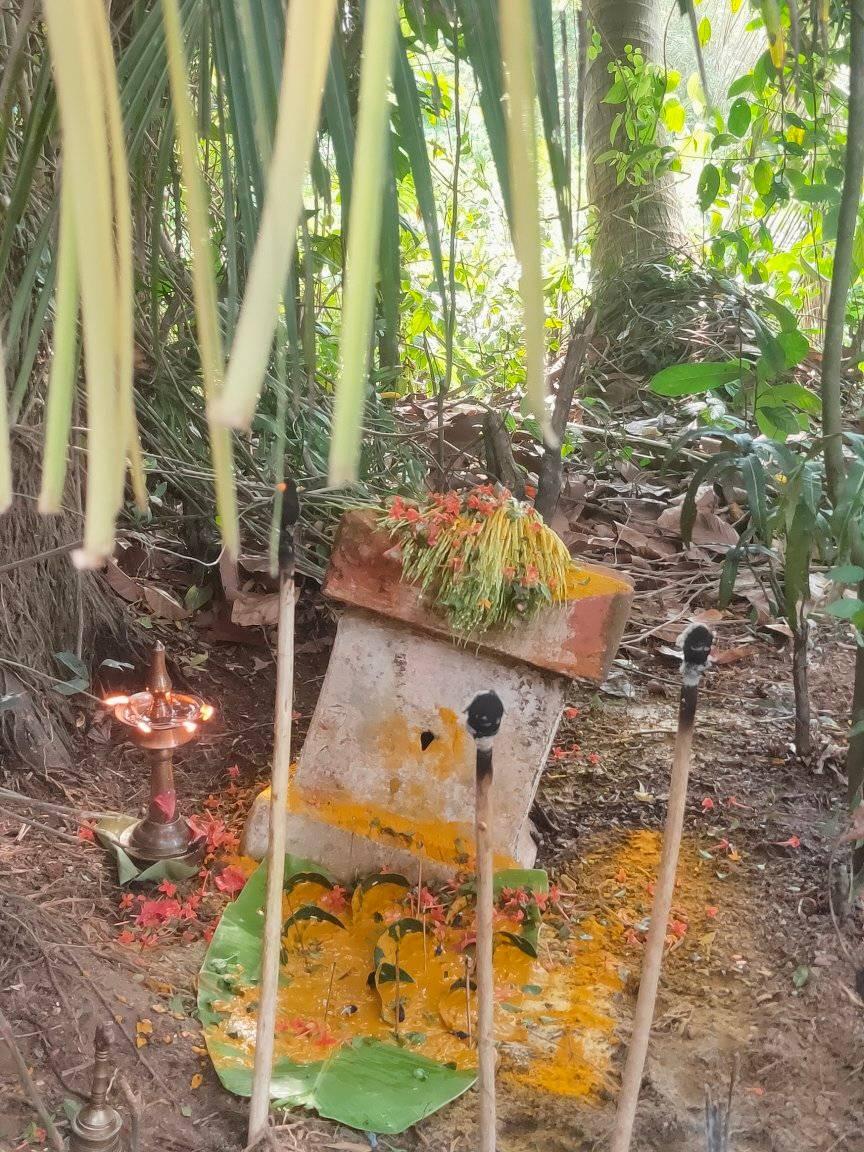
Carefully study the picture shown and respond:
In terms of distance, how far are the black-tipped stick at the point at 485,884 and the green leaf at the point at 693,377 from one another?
3.44 feet

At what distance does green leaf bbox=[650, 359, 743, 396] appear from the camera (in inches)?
57.6

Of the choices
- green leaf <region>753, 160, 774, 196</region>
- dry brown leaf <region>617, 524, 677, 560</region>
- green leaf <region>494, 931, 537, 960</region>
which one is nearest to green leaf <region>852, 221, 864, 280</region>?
green leaf <region>753, 160, 774, 196</region>

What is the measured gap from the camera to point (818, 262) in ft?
7.36

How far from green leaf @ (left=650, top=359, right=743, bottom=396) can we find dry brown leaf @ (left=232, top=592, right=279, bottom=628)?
2.97 ft

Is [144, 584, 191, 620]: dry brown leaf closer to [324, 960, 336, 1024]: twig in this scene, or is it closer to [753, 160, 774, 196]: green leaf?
[324, 960, 336, 1024]: twig

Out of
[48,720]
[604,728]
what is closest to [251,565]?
[48,720]

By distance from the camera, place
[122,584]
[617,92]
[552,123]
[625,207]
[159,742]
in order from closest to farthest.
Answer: [552,123] → [159,742] → [122,584] → [617,92] → [625,207]

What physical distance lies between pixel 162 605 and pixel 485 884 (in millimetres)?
1515

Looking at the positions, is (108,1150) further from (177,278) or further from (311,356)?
(177,278)

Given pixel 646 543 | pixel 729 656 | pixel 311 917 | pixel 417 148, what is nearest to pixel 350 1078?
pixel 311 917

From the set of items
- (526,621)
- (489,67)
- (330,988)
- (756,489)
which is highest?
(489,67)

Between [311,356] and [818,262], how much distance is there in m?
2.19

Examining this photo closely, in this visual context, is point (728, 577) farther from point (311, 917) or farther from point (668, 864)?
point (668, 864)

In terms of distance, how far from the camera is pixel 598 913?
1349 mm
